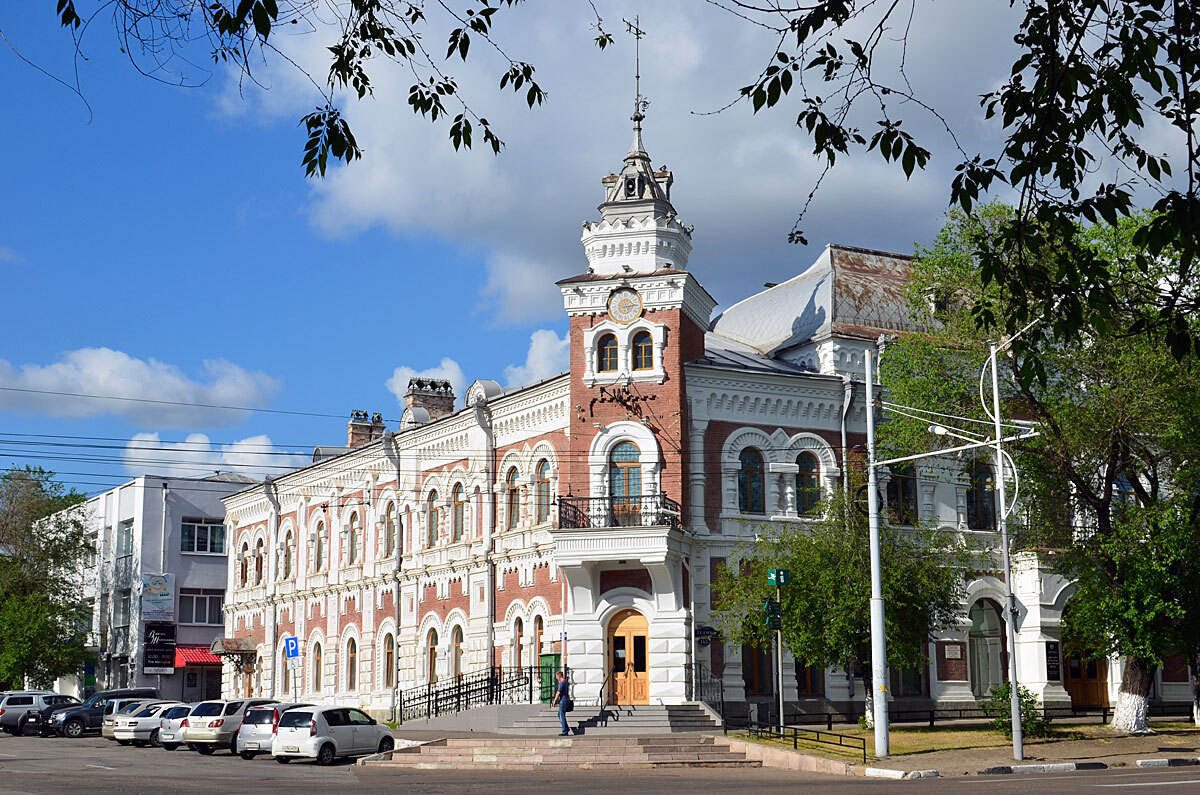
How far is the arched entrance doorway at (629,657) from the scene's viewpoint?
35.2 m

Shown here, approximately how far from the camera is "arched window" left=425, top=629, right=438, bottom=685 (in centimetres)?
4247

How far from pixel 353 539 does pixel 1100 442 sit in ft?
88.2

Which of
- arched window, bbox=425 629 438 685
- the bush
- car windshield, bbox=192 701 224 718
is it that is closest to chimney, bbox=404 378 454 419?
arched window, bbox=425 629 438 685

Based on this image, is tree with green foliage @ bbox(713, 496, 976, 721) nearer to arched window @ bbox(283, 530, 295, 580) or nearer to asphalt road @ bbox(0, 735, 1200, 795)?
asphalt road @ bbox(0, 735, 1200, 795)

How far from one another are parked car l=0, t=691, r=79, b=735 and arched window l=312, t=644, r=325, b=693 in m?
8.42

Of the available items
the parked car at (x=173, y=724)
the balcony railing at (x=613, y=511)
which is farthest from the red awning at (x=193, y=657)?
the balcony railing at (x=613, y=511)

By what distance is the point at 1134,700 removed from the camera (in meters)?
32.4

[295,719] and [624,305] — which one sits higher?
[624,305]

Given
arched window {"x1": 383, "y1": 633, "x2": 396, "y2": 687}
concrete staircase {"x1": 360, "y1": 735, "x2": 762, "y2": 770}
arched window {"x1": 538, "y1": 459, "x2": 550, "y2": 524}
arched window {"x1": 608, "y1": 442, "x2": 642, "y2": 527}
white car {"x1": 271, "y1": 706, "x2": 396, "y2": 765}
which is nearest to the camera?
concrete staircase {"x1": 360, "y1": 735, "x2": 762, "y2": 770}

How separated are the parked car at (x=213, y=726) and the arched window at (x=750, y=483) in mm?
14095

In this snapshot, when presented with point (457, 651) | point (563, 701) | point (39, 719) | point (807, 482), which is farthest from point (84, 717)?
point (807, 482)

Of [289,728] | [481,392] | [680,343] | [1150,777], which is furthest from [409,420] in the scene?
[1150,777]

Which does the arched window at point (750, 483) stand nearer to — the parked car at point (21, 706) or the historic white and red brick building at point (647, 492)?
the historic white and red brick building at point (647, 492)

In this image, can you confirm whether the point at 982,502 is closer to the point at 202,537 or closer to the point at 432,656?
the point at 432,656
